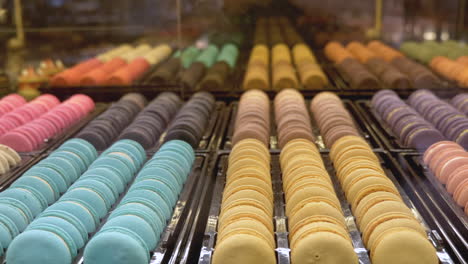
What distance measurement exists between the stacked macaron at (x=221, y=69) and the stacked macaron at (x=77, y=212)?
1.53m

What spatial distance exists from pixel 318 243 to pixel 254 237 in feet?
0.60

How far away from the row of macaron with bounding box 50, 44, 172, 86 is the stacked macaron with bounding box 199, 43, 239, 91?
572 millimetres

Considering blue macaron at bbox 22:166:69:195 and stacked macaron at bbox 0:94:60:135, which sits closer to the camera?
blue macaron at bbox 22:166:69:195

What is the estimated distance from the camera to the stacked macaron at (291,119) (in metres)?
2.73

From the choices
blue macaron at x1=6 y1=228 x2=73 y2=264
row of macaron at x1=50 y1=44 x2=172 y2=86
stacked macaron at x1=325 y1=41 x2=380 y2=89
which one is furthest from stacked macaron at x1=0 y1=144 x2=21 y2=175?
stacked macaron at x1=325 y1=41 x2=380 y2=89

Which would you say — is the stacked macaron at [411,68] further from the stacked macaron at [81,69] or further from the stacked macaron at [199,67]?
the stacked macaron at [81,69]

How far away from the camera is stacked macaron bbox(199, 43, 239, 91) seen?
409cm

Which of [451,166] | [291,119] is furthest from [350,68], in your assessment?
[451,166]

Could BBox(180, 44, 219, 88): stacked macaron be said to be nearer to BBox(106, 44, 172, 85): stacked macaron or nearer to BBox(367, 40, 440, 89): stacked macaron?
BBox(106, 44, 172, 85): stacked macaron

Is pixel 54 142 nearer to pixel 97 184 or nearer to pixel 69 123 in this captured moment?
pixel 69 123

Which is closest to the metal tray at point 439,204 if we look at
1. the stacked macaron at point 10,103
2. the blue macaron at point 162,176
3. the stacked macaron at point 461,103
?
the stacked macaron at point 461,103

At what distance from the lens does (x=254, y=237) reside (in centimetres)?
164

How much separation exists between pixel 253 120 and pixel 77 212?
1.24 metres

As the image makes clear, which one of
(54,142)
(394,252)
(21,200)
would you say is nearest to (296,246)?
(394,252)
